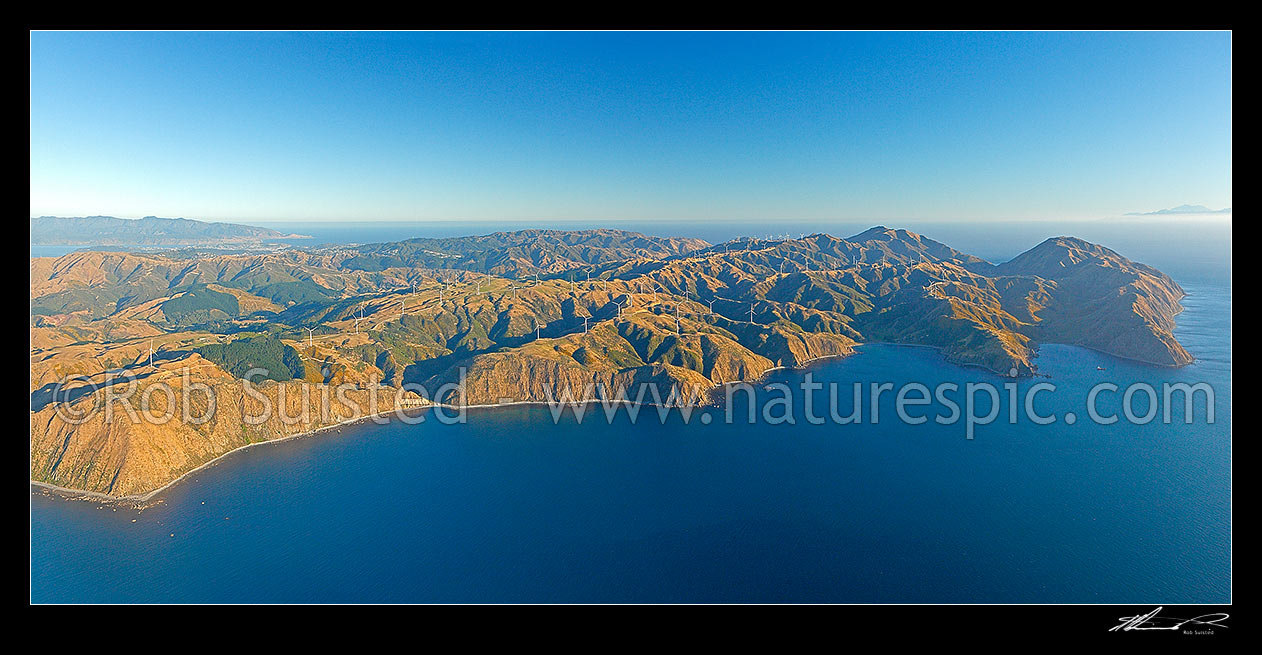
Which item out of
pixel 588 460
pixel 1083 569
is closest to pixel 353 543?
pixel 588 460

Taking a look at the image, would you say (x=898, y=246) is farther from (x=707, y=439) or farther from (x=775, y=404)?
(x=707, y=439)
